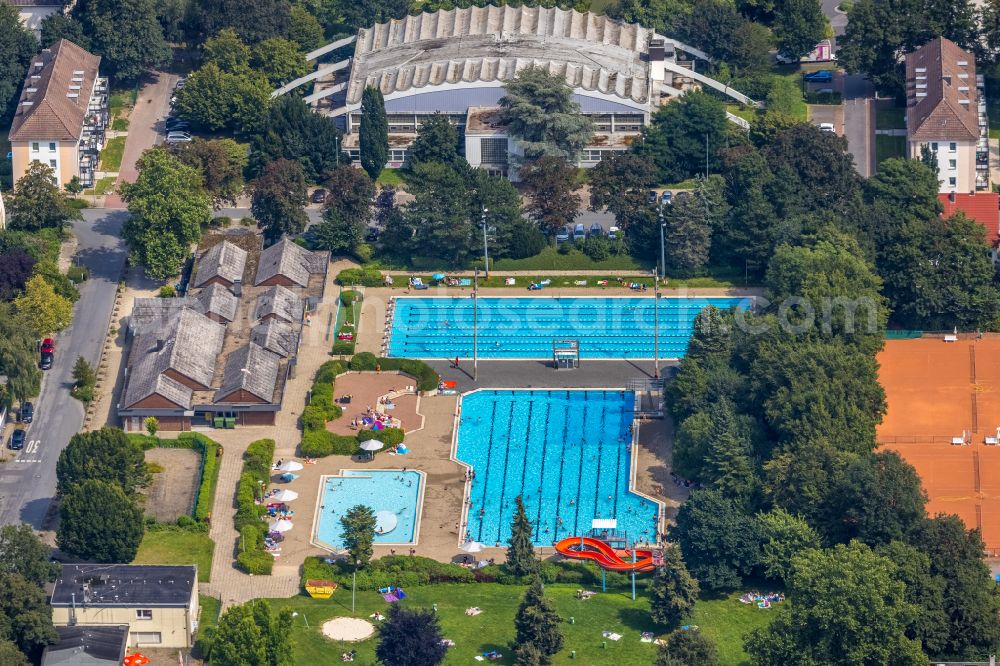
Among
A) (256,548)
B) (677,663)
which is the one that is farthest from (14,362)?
(677,663)

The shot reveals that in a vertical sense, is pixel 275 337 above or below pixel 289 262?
below

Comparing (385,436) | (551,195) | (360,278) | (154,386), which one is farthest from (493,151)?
(154,386)

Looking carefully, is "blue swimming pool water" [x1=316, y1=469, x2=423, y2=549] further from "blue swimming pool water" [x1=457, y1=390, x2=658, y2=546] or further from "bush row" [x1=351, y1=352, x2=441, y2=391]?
"bush row" [x1=351, y1=352, x2=441, y2=391]

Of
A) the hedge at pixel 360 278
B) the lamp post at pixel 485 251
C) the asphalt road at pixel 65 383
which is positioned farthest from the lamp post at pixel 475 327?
the asphalt road at pixel 65 383

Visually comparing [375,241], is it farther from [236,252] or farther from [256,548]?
[256,548]

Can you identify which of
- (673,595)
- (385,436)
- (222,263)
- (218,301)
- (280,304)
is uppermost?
(222,263)

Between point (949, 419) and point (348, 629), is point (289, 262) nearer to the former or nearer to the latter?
point (348, 629)

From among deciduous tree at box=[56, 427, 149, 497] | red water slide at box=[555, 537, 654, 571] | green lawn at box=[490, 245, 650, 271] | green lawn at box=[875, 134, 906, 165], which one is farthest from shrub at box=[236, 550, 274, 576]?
green lawn at box=[875, 134, 906, 165]
